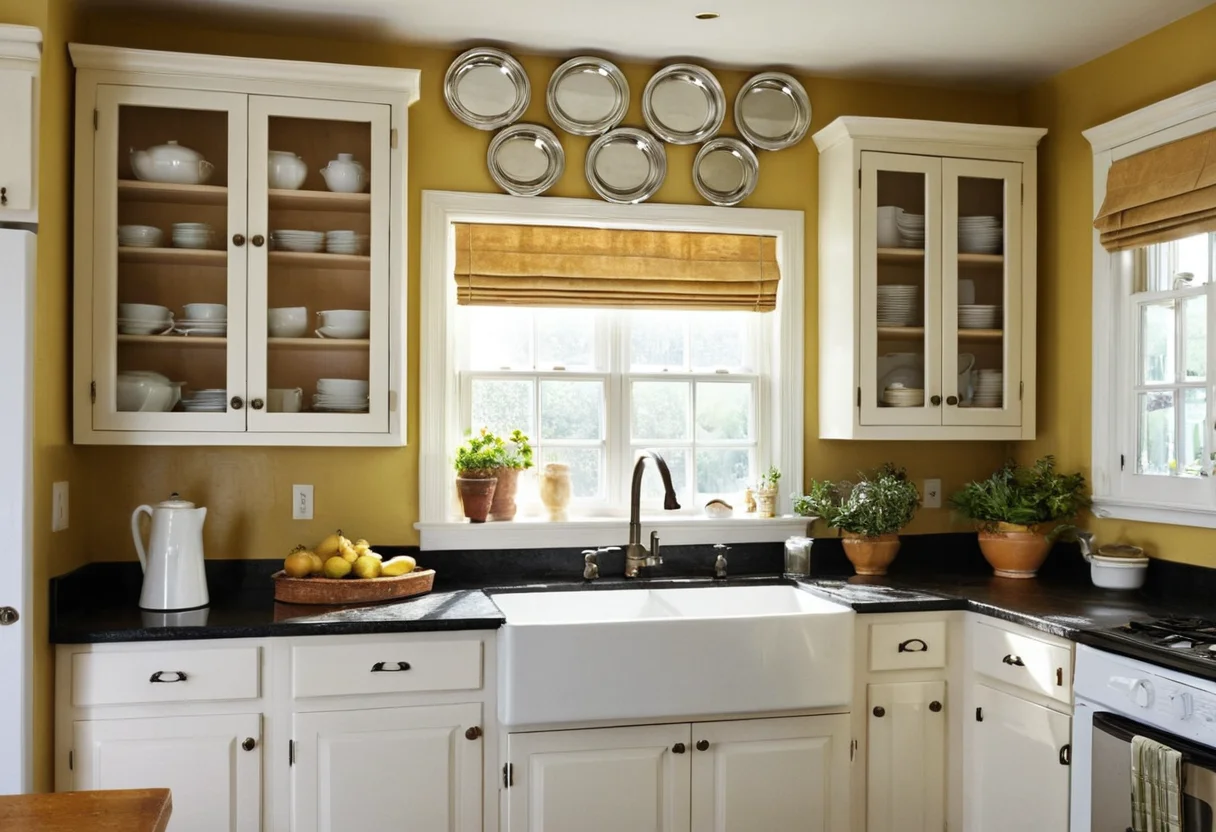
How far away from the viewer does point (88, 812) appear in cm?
Answer: 154

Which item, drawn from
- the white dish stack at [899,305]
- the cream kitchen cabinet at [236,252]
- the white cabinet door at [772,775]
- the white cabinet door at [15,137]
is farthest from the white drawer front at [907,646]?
the white cabinet door at [15,137]

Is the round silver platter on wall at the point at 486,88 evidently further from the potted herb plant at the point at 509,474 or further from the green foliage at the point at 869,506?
the green foliage at the point at 869,506

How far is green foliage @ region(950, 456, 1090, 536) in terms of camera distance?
3.34m

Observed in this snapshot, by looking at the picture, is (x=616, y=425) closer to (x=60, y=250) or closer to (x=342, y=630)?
(x=342, y=630)

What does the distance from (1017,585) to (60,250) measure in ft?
9.45

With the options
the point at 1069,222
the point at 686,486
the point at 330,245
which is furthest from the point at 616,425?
the point at 1069,222

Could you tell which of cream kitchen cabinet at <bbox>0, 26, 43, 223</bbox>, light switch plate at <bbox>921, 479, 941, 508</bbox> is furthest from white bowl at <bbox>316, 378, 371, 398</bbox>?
light switch plate at <bbox>921, 479, 941, 508</bbox>

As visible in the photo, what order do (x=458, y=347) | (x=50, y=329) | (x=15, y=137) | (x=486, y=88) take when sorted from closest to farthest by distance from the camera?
1. (x=15, y=137)
2. (x=50, y=329)
3. (x=486, y=88)
4. (x=458, y=347)

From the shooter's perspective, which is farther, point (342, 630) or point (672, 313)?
point (672, 313)

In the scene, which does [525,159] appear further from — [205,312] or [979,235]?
[979,235]

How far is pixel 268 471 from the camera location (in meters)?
3.20

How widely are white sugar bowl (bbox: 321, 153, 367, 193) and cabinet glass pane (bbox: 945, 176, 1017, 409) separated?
6.20ft

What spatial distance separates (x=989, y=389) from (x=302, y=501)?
221cm

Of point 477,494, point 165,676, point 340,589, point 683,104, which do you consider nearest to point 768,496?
point 477,494
